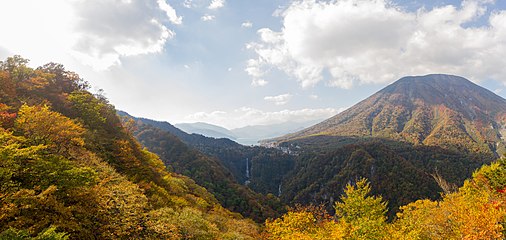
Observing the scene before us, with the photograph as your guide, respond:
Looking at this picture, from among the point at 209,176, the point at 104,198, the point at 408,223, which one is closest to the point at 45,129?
the point at 104,198

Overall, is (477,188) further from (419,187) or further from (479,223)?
(419,187)

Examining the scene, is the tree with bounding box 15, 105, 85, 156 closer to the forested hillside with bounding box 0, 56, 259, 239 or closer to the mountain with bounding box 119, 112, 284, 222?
the forested hillside with bounding box 0, 56, 259, 239

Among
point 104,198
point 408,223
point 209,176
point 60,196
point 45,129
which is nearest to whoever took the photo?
point 60,196

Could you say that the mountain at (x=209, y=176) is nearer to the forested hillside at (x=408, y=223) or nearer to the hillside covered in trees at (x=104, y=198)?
the hillside covered in trees at (x=104, y=198)

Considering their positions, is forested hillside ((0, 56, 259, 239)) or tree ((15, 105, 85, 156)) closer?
forested hillside ((0, 56, 259, 239))

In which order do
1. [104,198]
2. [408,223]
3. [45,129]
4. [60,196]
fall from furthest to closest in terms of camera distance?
[408,223]
[45,129]
[104,198]
[60,196]

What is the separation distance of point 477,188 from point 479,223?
141 feet

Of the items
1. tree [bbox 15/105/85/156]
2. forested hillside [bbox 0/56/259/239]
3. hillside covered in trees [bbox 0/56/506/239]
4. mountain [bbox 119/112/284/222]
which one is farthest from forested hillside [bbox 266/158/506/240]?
mountain [bbox 119/112/284/222]

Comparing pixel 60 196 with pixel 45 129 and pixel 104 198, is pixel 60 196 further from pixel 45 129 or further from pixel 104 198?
pixel 45 129

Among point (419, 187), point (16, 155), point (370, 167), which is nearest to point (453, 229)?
point (16, 155)

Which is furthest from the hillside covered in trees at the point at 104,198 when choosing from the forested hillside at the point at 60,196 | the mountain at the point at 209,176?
the mountain at the point at 209,176

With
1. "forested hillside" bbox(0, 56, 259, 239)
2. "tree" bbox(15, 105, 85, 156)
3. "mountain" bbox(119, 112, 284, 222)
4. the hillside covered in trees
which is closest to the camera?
"forested hillside" bbox(0, 56, 259, 239)

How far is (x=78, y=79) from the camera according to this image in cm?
6109

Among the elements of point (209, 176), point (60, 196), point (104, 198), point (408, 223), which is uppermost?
point (60, 196)
